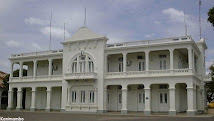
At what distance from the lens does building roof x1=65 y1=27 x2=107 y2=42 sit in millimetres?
32594

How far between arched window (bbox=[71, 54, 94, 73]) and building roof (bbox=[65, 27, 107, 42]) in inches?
87.7

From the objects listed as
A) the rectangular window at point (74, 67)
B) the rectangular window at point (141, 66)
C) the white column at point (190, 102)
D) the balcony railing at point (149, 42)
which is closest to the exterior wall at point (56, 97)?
the rectangular window at point (74, 67)

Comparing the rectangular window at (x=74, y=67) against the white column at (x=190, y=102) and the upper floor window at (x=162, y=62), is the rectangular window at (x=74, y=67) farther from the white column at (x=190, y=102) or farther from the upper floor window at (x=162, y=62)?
the white column at (x=190, y=102)

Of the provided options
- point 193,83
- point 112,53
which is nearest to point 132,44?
point 112,53

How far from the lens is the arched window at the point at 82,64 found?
32.6 m

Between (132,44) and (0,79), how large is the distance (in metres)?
25.8

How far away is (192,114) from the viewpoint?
26203mm

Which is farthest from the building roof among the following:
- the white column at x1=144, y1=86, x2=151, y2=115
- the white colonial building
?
the white column at x1=144, y1=86, x2=151, y2=115

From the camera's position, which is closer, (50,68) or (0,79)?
(50,68)

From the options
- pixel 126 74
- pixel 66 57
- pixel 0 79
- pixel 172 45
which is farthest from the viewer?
pixel 0 79

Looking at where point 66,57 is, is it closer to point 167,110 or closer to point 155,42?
point 155,42

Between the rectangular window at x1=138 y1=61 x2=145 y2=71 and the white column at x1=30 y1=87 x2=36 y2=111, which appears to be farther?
the white column at x1=30 y1=87 x2=36 y2=111

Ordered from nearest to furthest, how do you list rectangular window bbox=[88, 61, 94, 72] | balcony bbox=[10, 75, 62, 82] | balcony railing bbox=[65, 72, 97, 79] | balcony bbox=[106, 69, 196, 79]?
1. balcony bbox=[106, 69, 196, 79]
2. balcony railing bbox=[65, 72, 97, 79]
3. rectangular window bbox=[88, 61, 94, 72]
4. balcony bbox=[10, 75, 62, 82]

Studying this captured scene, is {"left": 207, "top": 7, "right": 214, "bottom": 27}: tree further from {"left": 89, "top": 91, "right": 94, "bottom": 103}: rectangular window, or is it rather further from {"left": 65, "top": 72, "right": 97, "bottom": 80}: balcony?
{"left": 89, "top": 91, "right": 94, "bottom": 103}: rectangular window
